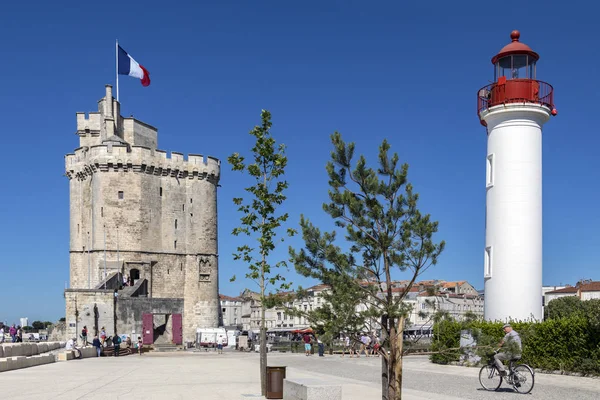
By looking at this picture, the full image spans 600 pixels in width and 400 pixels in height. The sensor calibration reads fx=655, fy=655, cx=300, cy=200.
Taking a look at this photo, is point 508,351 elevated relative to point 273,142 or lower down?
lower down

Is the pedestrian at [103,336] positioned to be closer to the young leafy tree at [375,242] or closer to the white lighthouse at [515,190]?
the white lighthouse at [515,190]

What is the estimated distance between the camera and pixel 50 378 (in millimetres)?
18922

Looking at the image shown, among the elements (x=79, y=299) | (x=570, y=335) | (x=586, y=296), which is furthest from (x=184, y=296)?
(x=586, y=296)

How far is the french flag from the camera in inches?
1922

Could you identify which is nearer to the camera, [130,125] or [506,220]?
[506,220]

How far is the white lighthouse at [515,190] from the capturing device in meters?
22.3

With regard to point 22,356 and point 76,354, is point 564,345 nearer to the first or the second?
point 22,356

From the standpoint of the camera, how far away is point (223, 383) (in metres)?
17.0

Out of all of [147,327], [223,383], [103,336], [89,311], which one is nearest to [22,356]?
[223,383]

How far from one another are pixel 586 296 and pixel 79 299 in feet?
273

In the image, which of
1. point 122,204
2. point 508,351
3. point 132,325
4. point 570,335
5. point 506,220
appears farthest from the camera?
point 122,204

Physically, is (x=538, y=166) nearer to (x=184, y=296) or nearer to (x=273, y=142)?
A: (x=273, y=142)

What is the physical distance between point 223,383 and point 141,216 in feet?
115

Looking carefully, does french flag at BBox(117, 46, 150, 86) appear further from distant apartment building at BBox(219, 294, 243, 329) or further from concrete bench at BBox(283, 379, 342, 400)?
distant apartment building at BBox(219, 294, 243, 329)
